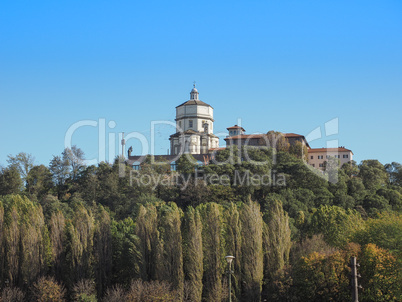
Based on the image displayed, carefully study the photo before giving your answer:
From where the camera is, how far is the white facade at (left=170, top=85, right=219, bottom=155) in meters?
88.8

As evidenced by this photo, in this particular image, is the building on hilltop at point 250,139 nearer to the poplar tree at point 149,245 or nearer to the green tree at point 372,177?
the green tree at point 372,177

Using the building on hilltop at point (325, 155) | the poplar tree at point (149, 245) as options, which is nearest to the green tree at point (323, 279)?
the poplar tree at point (149, 245)

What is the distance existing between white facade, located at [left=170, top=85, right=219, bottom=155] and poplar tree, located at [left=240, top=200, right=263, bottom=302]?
48.7 meters

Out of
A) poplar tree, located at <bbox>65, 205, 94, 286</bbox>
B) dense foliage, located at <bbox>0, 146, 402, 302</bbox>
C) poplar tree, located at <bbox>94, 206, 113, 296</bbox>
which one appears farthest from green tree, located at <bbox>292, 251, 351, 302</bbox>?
poplar tree, located at <bbox>65, 205, 94, 286</bbox>

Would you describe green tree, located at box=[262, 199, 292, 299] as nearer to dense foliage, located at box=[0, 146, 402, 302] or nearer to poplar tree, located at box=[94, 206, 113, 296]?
dense foliage, located at box=[0, 146, 402, 302]

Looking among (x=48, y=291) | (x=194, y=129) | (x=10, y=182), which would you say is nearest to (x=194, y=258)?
(x=48, y=291)

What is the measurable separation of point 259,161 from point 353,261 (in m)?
52.2

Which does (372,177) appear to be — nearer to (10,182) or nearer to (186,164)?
(186,164)

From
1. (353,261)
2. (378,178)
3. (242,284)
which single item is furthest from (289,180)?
(353,261)

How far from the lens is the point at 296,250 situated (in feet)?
138

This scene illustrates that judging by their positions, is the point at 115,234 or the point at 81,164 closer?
the point at 115,234

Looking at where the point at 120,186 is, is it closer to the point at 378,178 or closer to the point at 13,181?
the point at 13,181

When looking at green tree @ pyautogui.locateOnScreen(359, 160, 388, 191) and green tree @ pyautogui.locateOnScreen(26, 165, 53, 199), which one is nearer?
green tree @ pyautogui.locateOnScreen(359, 160, 388, 191)

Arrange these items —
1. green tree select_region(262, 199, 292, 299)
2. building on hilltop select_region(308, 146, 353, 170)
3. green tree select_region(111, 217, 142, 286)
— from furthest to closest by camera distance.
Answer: building on hilltop select_region(308, 146, 353, 170), green tree select_region(111, 217, 142, 286), green tree select_region(262, 199, 292, 299)
